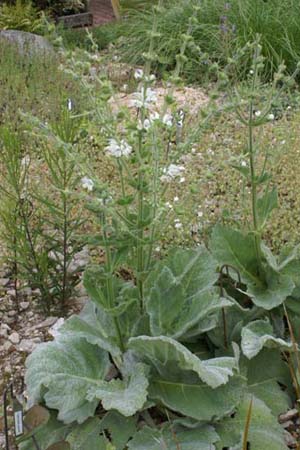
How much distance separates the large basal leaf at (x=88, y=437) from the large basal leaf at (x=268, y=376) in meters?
0.49

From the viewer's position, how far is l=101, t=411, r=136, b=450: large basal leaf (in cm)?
209

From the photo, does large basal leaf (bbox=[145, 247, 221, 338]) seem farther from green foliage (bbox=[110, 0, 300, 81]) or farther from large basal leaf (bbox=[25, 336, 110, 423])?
green foliage (bbox=[110, 0, 300, 81])

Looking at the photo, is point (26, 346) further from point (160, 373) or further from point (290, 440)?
point (290, 440)

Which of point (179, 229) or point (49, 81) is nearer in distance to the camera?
point (179, 229)

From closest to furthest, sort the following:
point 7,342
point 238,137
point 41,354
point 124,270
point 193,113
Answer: point 41,354 < point 7,342 < point 124,270 < point 238,137 < point 193,113

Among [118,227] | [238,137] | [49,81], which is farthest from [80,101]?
[118,227]

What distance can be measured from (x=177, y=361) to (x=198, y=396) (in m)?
0.12

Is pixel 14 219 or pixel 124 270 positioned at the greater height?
pixel 14 219

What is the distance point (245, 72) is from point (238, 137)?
58.5 inches

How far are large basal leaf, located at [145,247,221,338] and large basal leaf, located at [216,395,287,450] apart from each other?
291 millimetres

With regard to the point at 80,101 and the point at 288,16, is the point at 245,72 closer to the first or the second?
the point at 288,16

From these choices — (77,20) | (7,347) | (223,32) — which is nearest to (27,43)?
(223,32)

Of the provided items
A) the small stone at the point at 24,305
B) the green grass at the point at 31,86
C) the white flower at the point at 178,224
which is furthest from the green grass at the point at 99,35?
the small stone at the point at 24,305

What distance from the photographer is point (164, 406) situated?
86.7 inches
